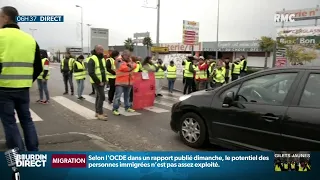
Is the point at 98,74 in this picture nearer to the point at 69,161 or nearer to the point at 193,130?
the point at 193,130

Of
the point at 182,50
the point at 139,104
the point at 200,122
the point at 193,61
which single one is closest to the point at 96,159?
the point at 200,122

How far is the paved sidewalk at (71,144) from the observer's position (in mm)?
4801

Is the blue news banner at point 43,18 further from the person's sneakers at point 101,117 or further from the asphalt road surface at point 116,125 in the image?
the person's sneakers at point 101,117

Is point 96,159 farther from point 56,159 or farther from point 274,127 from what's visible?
point 274,127

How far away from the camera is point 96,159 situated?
2779mm

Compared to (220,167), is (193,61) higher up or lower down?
higher up

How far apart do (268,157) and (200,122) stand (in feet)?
8.20

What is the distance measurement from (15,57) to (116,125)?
3.94 meters

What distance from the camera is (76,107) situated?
9.71 meters

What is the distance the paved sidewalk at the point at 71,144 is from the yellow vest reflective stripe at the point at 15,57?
1.41 metres

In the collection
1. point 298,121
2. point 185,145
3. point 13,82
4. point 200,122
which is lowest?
point 185,145

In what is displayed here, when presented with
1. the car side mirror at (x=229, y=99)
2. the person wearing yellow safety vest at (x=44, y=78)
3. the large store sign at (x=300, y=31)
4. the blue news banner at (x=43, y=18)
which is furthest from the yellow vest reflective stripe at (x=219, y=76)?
the large store sign at (x=300, y=31)

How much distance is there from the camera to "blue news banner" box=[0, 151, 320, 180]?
277 cm

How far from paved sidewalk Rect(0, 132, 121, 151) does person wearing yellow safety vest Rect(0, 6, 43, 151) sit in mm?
1047
